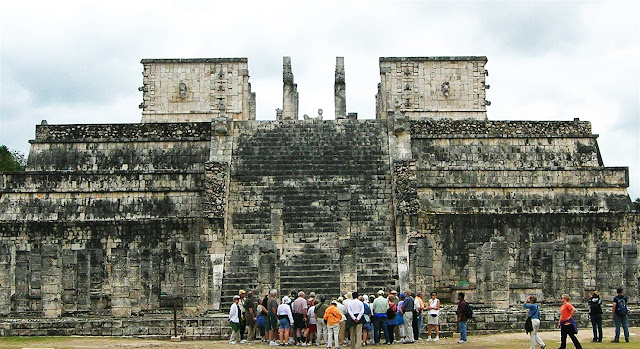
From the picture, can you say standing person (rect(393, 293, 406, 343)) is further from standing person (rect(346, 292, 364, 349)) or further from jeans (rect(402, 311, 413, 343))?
standing person (rect(346, 292, 364, 349))

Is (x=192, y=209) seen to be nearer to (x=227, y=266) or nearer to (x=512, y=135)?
(x=227, y=266)

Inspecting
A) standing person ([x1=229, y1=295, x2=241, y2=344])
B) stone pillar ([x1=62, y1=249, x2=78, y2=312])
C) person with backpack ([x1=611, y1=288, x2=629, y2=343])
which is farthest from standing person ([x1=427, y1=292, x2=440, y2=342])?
stone pillar ([x1=62, y1=249, x2=78, y2=312])

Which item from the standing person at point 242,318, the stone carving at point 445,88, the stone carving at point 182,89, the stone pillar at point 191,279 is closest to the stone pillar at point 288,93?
the stone carving at point 182,89

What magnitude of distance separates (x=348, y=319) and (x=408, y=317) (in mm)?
1725

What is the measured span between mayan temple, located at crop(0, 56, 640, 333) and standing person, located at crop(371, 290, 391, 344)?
3.91 m

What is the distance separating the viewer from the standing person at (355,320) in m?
18.0

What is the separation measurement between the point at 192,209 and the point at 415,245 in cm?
762

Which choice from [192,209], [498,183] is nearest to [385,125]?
[498,183]

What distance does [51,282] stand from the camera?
22.7m

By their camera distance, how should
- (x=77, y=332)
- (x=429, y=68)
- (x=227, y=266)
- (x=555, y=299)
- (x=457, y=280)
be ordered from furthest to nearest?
(x=429, y=68)
(x=457, y=280)
(x=227, y=266)
(x=555, y=299)
(x=77, y=332)

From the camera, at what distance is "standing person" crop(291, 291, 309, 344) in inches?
746

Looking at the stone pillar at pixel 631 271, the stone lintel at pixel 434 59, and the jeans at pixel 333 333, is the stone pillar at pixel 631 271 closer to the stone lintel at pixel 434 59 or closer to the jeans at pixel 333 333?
the jeans at pixel 333 333

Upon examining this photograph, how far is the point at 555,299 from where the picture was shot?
77.9 ft

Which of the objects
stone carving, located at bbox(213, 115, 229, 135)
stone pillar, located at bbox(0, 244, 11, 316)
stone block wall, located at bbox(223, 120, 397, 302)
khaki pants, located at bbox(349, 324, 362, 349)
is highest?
stone carving, located at bbox(213, 115, 229, 135)
